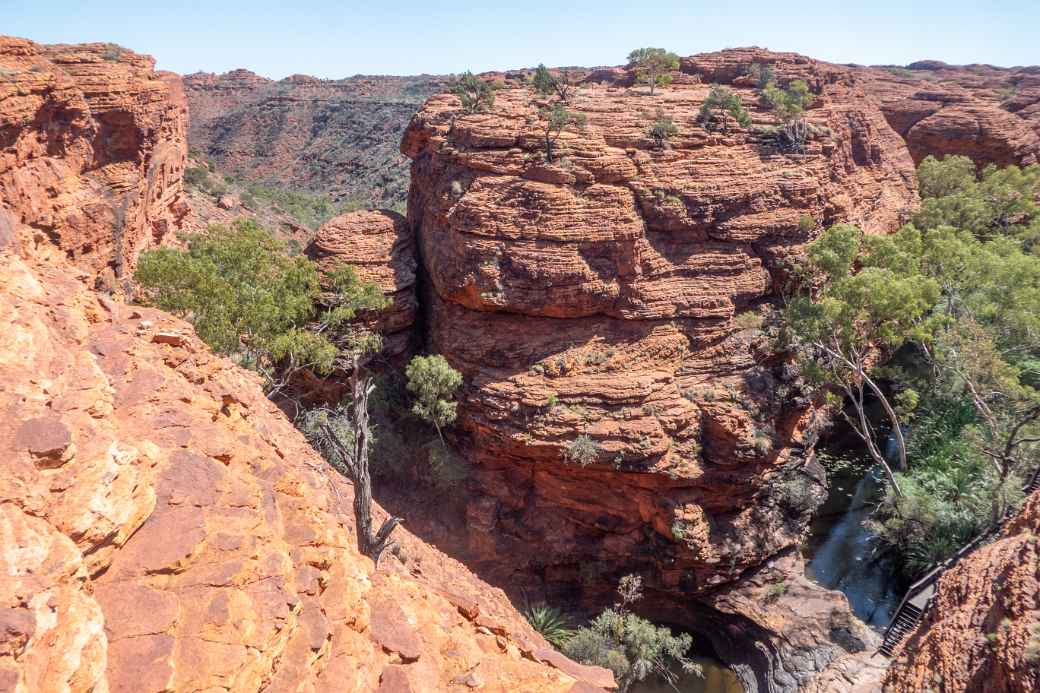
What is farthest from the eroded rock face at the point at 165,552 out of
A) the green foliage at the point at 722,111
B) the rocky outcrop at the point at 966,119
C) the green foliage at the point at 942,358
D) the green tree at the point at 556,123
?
the rocky outcrop at the point at 966,119

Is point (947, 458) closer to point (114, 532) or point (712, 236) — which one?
point (712, 236)

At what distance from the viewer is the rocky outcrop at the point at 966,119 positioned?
123 ft

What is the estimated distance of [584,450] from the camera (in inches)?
680

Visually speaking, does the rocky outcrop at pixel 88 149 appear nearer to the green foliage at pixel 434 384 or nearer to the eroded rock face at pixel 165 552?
the green foliage at pixel 434 384

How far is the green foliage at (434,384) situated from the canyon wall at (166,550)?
33.5 feet

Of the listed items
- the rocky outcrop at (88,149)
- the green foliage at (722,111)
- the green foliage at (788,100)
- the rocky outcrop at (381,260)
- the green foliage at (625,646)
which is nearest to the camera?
the rocky outcrop at (88,149)

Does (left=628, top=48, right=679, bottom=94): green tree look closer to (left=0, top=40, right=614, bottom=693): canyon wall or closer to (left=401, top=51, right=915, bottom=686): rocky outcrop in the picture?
(left=401, top=51, right=915, bottom=686): rocky outcrop

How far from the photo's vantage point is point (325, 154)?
64.1m

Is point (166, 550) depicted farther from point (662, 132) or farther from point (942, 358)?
point (942, 358)

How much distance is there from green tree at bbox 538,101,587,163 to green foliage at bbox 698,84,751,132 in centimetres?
511

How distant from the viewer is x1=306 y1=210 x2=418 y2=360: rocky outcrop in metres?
21.1

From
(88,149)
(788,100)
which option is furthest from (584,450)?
(88,149)

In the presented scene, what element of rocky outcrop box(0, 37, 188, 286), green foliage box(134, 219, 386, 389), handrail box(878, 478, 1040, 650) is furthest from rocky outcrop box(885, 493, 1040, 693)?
rocky outcrop box(0, 37, 188, 286)

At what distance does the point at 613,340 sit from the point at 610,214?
14.4 ft
